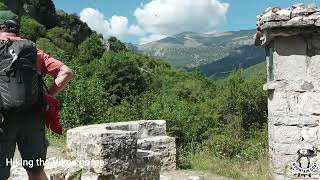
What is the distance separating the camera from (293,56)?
536cm

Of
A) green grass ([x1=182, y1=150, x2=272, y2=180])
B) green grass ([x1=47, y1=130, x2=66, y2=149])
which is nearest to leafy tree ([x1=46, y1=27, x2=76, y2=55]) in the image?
green grass ([x1=47, y1=130, x2=66, y2=149])

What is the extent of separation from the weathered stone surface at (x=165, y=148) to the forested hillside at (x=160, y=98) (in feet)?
0.91

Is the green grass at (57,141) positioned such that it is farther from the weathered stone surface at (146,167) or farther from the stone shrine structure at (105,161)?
the weathered stone surface at (146,167)

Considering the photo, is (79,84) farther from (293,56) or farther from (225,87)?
(225,87)

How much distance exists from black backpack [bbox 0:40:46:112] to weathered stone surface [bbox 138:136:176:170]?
4.42 m

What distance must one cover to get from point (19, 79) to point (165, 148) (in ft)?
15.8

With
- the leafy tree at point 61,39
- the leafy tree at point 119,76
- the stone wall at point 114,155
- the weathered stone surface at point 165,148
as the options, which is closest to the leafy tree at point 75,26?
the leafy tree at point 61,39

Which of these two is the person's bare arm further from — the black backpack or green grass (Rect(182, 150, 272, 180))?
green grass (Rect(182, 150, 272, 180))

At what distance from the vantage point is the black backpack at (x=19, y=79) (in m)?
3.16

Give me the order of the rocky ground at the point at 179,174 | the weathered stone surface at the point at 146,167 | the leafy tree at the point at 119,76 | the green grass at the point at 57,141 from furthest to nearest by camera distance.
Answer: the leafy tree at the point at 119,76, the green grass at the point at 57,141, the rocky ground at the point at 179,174, the weathered stone surface at the point at 146,167

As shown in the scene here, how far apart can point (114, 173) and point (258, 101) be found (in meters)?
32.6

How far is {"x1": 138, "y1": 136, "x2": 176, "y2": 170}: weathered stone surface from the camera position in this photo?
7.62 meters

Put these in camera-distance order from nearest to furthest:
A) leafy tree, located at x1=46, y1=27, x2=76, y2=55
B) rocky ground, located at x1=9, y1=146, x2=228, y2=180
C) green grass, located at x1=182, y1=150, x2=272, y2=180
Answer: green grass, located at x1=182, y1=150, x2=272, y2=180, rocky ground, located at x1=9, y1=146, x2=228, y2=180, leafy tree, located at x1=46, y1=27, x2=76, y2=55

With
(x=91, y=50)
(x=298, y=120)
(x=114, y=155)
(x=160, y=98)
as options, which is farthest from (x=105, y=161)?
(x=91, y=50)
